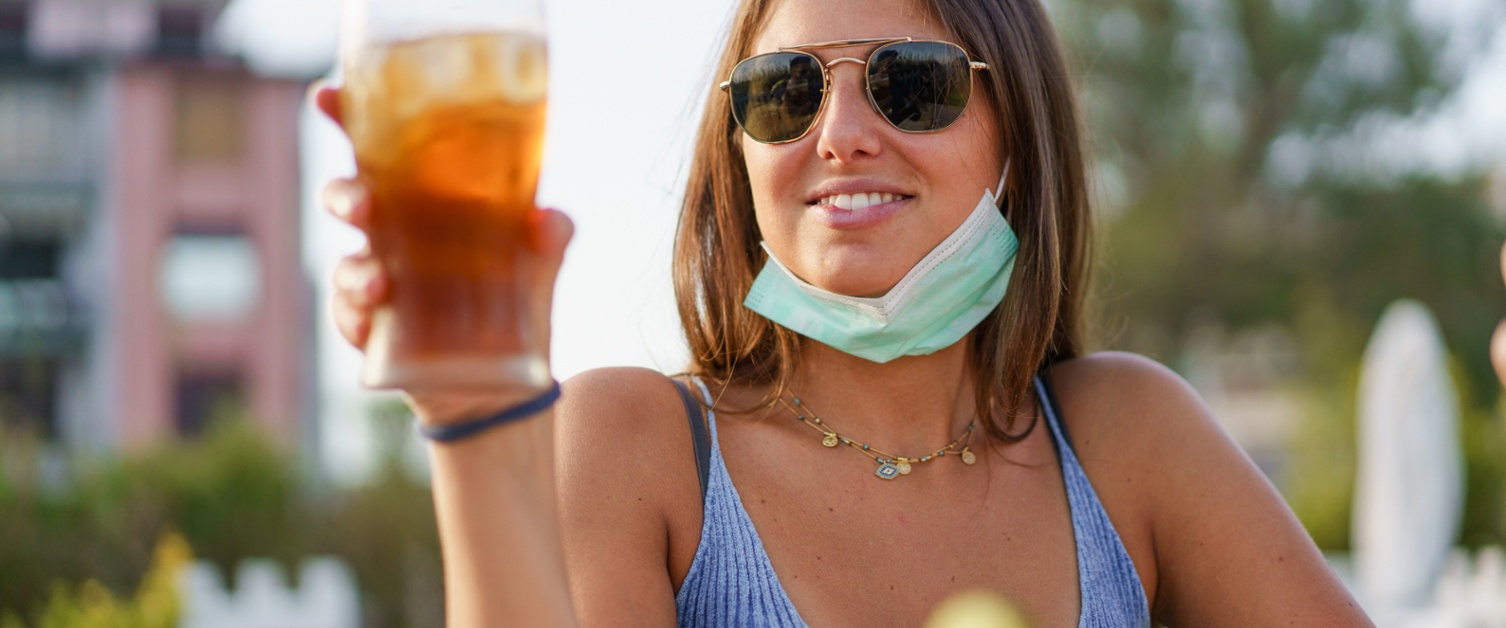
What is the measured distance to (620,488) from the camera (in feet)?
5.74

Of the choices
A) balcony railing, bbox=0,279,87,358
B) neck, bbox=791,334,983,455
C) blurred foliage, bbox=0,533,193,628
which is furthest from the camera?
balcony railing, bbox=0,279,87,358

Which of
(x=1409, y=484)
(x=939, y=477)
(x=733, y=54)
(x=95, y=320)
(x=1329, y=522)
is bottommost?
(x=95, y=320)

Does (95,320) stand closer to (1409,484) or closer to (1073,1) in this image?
(1073,1)

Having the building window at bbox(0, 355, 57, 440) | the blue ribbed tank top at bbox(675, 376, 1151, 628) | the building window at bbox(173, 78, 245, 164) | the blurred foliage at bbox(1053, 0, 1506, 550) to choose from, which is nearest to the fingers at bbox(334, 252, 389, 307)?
the blue ribbed tank top at bbox(675, 376, 1151, 628)

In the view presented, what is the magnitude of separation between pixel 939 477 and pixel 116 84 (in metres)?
36.5

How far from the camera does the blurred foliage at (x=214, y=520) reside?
10945 mm

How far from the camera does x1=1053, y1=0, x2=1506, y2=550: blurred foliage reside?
19.9m

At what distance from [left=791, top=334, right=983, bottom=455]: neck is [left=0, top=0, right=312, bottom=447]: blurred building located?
33568 mm

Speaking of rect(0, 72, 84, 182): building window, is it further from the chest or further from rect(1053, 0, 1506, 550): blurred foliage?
the chest

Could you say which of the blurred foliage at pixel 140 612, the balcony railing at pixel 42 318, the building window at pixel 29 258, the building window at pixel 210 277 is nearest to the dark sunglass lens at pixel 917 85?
the blurred foliage at pixel 140 612

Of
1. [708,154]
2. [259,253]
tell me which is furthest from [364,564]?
[259,253]

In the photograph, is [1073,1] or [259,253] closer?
[1073,1]

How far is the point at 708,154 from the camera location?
2.29 m

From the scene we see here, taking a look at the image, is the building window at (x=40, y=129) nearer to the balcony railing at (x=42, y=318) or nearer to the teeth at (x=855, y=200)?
the balcony railing at (x=42, y=318)
